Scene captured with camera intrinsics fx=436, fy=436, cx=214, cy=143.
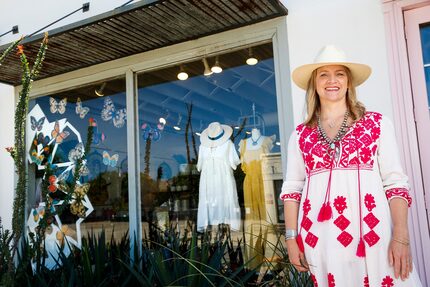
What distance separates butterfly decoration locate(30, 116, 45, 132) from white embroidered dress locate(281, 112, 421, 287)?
4.23 meters

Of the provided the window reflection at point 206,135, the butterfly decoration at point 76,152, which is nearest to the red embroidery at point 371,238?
the window reflection at point 206,135

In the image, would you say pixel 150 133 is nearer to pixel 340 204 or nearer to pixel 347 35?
pixel 347 35

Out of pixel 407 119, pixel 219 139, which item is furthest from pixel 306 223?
pixel 219 139

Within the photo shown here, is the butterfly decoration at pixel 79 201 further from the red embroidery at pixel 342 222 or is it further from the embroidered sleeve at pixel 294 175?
the red embroidery at pixel 342 222

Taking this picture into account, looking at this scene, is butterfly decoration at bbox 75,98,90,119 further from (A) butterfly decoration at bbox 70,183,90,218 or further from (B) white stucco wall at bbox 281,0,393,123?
(B) white stucco wall at bbox 281,0,393,123

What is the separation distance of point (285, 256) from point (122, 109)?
2.66m

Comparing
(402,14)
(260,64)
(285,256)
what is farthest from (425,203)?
(260,64)

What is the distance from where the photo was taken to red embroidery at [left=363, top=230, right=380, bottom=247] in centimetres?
170

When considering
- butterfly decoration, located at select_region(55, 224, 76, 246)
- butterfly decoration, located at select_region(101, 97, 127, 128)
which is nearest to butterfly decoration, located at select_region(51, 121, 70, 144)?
butterfly decoration, located at select_region(101, 97, 127, 128)

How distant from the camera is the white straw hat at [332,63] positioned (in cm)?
197

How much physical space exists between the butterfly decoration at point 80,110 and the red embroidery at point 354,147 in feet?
12.2

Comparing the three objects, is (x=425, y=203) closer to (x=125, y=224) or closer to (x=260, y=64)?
(x=260, y=64)

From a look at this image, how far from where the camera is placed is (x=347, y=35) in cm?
343

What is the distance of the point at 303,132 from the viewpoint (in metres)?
2.03
